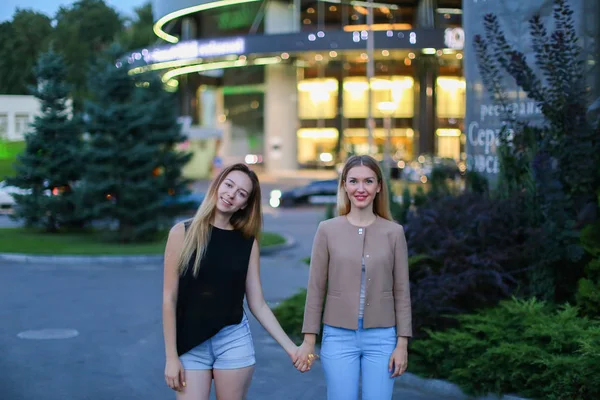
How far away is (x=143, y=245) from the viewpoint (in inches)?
877

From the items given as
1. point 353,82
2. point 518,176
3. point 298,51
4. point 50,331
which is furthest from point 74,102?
point 353,82

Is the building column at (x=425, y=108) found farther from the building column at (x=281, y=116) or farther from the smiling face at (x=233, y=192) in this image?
the smiling face at (x=233, y=192)

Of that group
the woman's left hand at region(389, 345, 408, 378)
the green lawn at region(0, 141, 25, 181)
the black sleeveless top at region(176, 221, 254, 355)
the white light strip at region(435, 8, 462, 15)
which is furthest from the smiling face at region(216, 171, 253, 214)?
the white light strip at region(435, 8, 462, 15)

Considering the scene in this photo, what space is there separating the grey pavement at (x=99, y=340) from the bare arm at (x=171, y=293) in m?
3.63

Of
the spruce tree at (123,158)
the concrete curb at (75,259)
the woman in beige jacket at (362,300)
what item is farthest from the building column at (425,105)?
the woman in beige jacket at (362,300)

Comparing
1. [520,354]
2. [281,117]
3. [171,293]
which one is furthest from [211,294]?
[281,117]

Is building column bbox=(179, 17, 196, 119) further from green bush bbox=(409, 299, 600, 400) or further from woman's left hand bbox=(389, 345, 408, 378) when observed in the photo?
woman's left hand bbox=(389, 345, 408, 378)

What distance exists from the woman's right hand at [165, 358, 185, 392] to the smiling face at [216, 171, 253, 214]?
2.67 ft

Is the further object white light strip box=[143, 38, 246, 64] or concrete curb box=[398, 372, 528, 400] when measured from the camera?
white light strip box=[143, 38, 246, 64]

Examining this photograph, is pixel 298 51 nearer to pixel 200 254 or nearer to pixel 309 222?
pixel 309 222

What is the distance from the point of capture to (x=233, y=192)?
4.62m

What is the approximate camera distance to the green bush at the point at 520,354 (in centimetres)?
659

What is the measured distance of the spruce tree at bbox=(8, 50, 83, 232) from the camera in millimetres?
25172

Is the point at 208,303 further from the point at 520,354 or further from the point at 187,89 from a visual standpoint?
the point at 187,89
